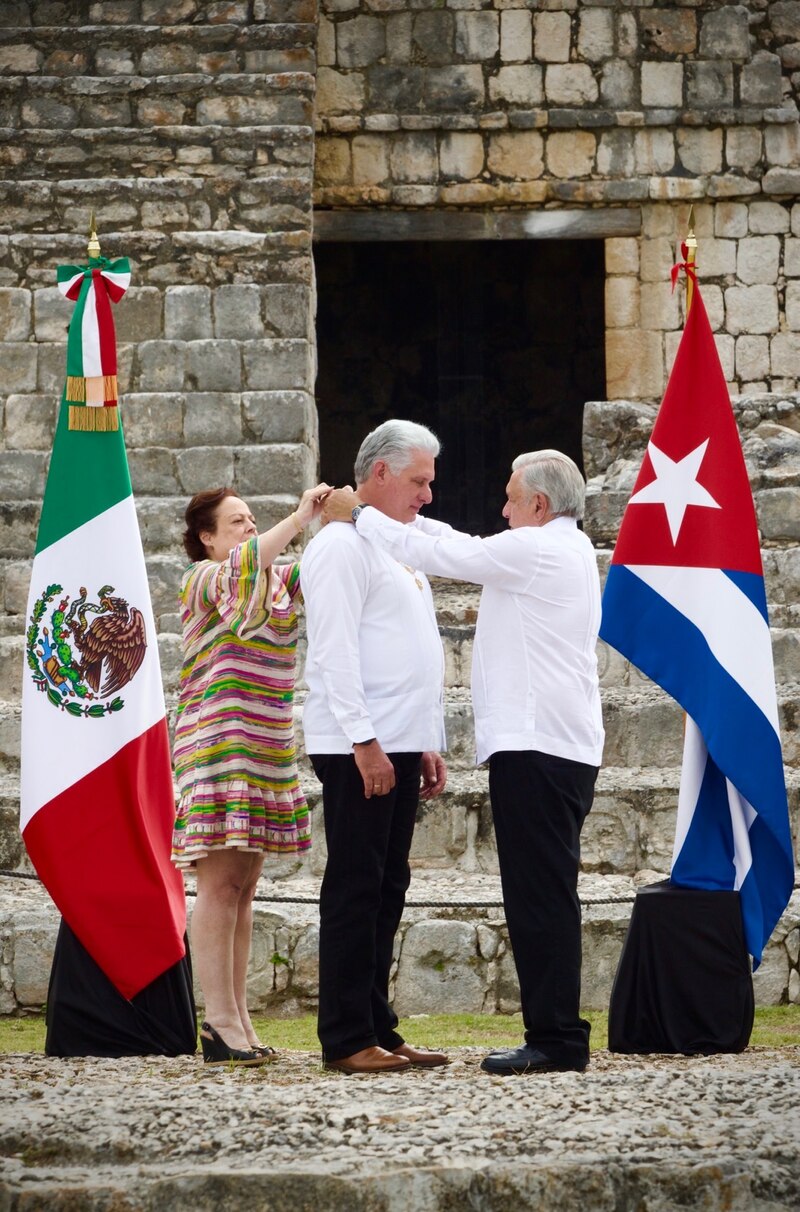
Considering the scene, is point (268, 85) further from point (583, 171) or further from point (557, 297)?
point (557, 297)

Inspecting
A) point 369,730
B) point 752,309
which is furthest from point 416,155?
point 369,730

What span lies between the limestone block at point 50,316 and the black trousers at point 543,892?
5.44m

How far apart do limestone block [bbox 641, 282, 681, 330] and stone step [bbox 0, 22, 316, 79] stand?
277 cm

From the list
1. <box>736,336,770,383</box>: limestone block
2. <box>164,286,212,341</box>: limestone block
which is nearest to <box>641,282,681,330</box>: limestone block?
<box>736,336,770,383</box>: limestone block

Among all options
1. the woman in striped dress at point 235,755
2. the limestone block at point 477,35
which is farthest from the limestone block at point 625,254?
the woman in striped dress at point 235,755

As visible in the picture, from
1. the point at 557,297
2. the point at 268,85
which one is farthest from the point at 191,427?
the point at 557,297

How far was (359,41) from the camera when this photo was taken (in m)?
10.3

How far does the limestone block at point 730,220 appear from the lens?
10.3m

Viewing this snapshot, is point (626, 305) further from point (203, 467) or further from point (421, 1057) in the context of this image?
point (421, 1057)

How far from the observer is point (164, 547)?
7.72 m

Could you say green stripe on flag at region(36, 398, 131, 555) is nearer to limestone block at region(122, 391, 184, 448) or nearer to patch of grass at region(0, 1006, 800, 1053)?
patch of grass at region(0, 1006, 800, 1053)

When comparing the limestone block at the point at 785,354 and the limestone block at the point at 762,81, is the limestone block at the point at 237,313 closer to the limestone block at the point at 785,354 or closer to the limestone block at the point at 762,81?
the limestone block at the point at 785,354

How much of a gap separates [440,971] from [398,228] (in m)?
6.64

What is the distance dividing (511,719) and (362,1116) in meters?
1.06
